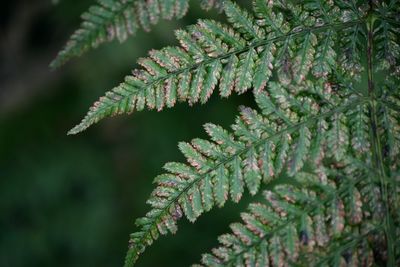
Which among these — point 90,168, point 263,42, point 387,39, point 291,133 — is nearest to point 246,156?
point 291,133

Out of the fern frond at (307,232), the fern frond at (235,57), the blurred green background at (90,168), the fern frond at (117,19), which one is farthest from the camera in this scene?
the blurred green background at (90,168)

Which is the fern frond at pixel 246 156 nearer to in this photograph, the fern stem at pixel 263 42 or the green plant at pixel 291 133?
the green plant at pixel 291 133

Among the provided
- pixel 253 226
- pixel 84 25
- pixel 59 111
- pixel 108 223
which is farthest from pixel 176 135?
pixel 253 226

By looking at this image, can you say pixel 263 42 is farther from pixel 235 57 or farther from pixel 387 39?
pixel 387 39

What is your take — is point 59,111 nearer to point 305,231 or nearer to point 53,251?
point 53,251

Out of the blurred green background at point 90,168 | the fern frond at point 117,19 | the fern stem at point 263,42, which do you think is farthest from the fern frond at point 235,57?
the blurred green background at point 90,168

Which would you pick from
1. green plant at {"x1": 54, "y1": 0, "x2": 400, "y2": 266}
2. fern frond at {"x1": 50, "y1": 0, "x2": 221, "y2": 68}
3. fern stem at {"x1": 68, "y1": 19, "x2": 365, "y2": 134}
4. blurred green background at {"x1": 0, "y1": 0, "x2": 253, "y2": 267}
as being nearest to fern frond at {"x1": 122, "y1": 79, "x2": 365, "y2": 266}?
green plant at {"x1": 54, "y1": 0, "x2": 400, "y2": 266}
